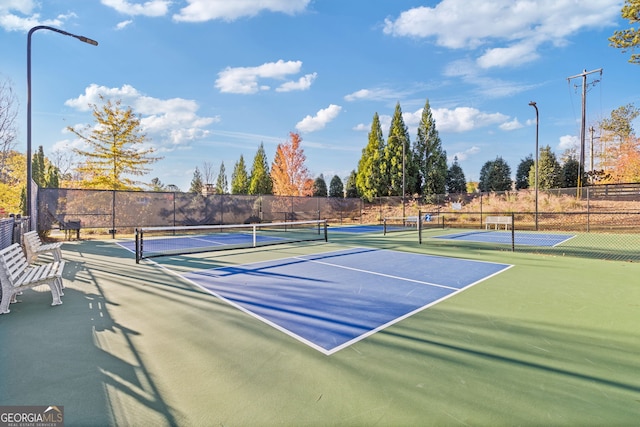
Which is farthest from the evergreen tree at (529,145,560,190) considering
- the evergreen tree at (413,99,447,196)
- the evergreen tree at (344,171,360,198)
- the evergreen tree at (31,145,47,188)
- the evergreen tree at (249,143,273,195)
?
the evergreen tree at (31,145,47,188)

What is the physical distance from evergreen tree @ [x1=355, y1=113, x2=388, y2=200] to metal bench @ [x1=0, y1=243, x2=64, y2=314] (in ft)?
95.2

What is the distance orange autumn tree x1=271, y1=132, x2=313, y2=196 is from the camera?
116 feet

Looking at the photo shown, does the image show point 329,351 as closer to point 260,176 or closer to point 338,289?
point 338,289

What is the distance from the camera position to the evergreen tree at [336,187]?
41469mm

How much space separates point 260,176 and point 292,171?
5813mm

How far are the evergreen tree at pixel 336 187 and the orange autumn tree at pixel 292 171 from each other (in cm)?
585

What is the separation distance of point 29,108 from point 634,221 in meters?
28.6

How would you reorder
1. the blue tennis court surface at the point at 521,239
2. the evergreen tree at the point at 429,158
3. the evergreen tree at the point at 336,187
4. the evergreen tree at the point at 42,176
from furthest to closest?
the evergreen tree at the point at 336,187 → the evergreen tree at the point at 429,158 → the evergreen tree at the point at 42,176 → the blue tennis court surface at the point at 521,239

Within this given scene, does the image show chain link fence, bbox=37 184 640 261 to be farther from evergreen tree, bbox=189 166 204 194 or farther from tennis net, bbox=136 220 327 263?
evergreen tree, bbox=189 166 204 194

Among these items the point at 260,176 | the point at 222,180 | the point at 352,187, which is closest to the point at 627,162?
the point at 352,187

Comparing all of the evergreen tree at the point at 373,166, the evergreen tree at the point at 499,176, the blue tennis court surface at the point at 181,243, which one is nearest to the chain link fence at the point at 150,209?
the blue tennis court surface at the point at 181,243

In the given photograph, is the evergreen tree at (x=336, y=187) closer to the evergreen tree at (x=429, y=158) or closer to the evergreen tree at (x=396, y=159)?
the evergreen tree at (x=396, y=159)

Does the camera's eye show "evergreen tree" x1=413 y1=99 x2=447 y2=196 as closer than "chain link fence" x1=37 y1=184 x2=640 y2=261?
No

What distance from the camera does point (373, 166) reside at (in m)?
33.4
